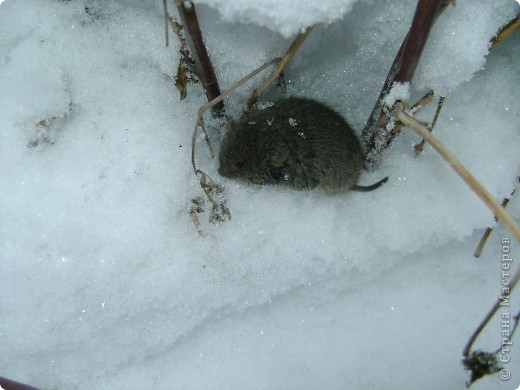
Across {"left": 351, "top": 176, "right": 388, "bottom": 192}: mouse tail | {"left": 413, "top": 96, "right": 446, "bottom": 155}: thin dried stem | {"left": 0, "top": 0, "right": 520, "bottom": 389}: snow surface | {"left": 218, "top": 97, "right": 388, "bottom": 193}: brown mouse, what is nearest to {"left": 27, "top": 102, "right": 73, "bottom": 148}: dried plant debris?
{"left": 0, "top": 0, "right": 520, "bottom": 389}: snow surface

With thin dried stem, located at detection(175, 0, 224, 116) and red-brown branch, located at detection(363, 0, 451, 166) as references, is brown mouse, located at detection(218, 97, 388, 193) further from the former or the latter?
thin dried stem, located at detection(175, 0, 224, 116)

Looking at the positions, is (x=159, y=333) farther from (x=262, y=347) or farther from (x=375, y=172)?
(x=375, y=172)

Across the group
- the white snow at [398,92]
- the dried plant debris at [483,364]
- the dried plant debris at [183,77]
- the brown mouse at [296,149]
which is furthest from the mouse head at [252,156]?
the dried plant debris at [483,364]

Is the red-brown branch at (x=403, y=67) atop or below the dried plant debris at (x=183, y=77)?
atop

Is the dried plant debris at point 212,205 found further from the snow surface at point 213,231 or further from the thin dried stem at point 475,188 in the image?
the thin dried stem at point 475,188

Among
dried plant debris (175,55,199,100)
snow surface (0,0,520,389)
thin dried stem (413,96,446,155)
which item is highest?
thin dried stem (413,96,446,155)

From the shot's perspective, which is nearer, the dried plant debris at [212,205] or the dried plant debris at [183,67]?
the dried plant debris at [183,67]

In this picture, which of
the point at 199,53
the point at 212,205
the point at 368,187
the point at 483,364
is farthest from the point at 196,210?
the point at 483,364
